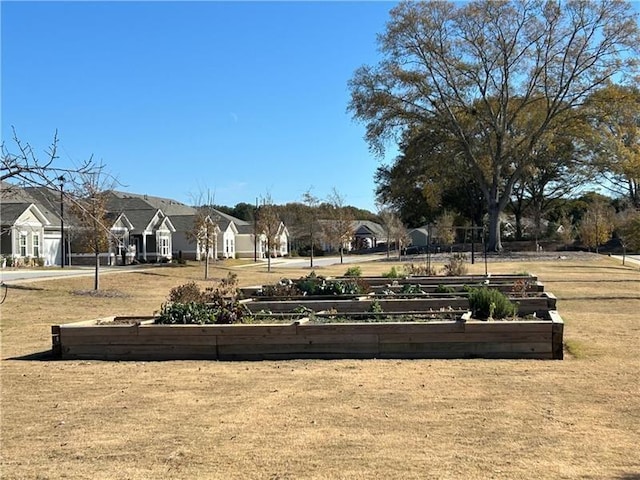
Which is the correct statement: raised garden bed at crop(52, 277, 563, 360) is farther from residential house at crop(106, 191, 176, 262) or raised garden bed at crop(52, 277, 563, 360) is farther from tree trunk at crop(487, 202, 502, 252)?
tree trunk at crop(487, 202, 502, 252)

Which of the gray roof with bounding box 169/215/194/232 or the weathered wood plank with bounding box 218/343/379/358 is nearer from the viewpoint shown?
the weathered wood plank with bounding box 218/343/379/358

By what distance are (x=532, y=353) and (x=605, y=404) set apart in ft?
8.13

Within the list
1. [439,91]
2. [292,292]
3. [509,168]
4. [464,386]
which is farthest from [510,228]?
[464,386]

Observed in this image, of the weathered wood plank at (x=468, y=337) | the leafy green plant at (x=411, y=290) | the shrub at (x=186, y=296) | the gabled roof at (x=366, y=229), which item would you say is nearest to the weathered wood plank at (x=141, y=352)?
the shrub at (x=186, y=296)

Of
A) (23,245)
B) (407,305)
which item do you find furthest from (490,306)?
(23,245)

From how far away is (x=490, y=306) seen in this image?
9914mm

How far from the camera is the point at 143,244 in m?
50.5

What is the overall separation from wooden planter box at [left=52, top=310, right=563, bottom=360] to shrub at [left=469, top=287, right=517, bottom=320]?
89 centimetres

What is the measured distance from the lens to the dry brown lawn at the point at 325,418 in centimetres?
467

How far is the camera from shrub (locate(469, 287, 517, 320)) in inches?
392

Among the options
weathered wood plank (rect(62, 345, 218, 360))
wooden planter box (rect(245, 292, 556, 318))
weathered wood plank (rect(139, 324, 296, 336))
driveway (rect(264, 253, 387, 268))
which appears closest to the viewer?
weathered wood plank (rect(139, 324, 296, 336))

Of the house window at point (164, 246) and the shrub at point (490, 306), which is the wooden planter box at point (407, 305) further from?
the house window at point (164, 246)

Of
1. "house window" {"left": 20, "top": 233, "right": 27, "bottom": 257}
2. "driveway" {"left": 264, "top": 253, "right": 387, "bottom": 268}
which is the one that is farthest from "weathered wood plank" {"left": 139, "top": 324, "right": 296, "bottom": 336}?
"house window" {"left": 20, "top": 233, "right": 27, "bottom": 257}

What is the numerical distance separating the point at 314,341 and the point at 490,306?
280cm
